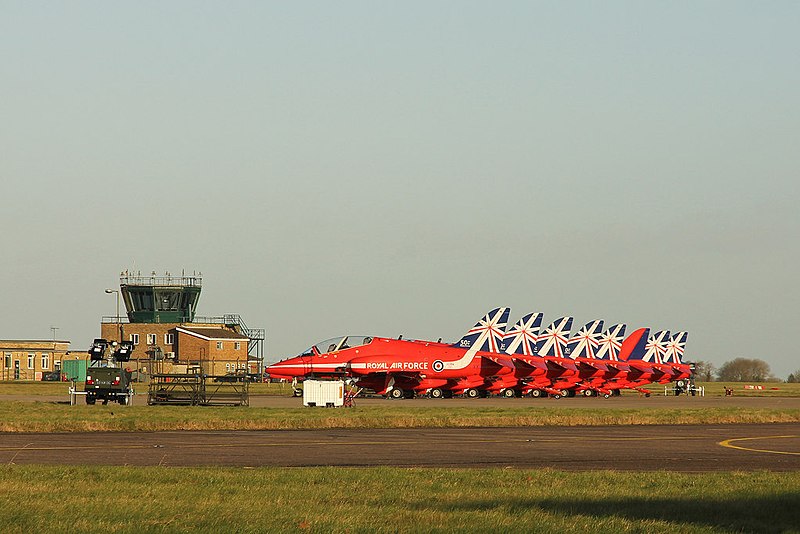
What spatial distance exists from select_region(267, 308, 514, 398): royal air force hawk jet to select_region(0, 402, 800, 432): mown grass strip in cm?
2497

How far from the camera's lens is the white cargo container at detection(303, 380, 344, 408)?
167 ft

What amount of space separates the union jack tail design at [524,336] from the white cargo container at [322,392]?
101ft

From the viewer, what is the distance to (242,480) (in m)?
17.9

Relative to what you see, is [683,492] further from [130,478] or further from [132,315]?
[132,315]

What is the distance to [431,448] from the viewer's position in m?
26.9

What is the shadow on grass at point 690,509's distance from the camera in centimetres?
1388

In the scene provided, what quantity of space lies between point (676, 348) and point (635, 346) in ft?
59.7

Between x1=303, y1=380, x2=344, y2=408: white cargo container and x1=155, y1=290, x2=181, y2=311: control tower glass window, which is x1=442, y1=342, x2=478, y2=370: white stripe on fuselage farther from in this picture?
x1=155, y1=290, x2=181, y2=311: control tower glass window

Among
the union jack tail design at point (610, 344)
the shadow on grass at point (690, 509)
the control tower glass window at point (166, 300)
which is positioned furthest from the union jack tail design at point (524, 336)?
the shadow on grass at point (690, 509)

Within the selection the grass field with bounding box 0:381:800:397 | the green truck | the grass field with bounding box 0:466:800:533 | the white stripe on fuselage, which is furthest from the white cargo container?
the grass field with bounding box 0:466:800:533

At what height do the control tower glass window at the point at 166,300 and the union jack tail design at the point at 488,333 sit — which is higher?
the control tower glass window at the point at 166,300

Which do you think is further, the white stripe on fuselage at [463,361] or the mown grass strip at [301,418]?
the white stripe on fuselage at [463,361]

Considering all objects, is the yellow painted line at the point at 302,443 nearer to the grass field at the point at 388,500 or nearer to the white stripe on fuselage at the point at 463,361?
the grass field at the point at 388,500

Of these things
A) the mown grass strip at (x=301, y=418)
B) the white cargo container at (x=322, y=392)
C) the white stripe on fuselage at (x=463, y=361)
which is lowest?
the mown grass strip at (x=301, y=418)
